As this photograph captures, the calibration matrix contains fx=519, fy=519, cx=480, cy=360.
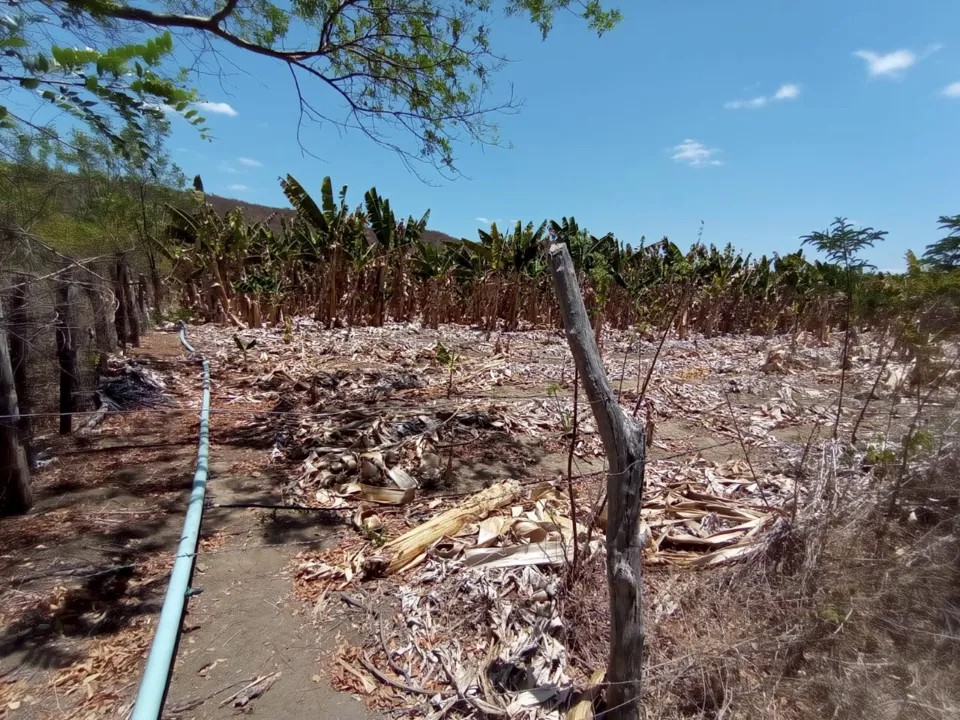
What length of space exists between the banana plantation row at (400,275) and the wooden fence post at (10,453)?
9392mm

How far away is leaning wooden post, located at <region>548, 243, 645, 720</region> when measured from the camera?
2.05 meters

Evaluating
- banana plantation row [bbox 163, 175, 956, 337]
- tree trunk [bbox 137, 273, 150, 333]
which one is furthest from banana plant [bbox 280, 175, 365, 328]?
tree trunk [bbox 137, 273, 150, 333]

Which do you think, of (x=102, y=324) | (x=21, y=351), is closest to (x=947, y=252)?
(x=21, y=351)

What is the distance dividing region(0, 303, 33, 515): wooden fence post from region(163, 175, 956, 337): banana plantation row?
939cm

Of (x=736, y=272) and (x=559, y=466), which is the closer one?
(x=559, y=466)

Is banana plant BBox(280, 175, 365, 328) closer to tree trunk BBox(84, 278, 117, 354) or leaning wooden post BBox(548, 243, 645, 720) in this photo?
tree trunk BBox(84, 278, 117, 354)

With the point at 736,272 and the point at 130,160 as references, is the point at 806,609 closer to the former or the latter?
the point at 130,160

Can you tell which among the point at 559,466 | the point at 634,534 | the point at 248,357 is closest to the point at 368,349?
the point at 248,357

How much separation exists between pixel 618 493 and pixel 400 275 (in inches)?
557

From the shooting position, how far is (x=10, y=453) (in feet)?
12.2

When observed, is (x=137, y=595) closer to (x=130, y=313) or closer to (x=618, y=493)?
(x=618, y=493)

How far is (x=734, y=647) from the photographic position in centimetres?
238

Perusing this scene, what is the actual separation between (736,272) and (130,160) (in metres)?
21.5

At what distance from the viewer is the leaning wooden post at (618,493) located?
2.05m
